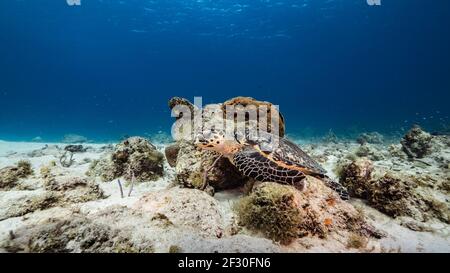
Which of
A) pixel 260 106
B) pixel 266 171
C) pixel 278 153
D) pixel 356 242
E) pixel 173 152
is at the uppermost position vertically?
pixel 260 106

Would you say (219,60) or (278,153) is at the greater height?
(219,60)

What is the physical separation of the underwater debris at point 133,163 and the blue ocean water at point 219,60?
24.6 meters

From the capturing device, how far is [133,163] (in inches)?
217

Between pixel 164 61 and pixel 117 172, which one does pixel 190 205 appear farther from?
pixel 164 61

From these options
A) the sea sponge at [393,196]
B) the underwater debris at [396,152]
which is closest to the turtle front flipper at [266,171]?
the sea sponge at [393,196]

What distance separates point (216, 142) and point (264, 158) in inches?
37.4

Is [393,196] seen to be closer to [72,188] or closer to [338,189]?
[338,189]

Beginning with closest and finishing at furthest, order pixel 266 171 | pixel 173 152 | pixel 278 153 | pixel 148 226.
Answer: pixel 148 226, pixel 266 171, pixel 278 153, pixel 173 152

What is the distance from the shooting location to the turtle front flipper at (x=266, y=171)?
3342mm

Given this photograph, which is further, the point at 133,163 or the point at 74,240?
the point at 133,163

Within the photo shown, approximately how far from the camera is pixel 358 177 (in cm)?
438

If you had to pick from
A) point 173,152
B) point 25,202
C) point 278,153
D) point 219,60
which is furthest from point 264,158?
point 219,60

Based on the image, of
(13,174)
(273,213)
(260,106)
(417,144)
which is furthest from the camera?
(417,144)
